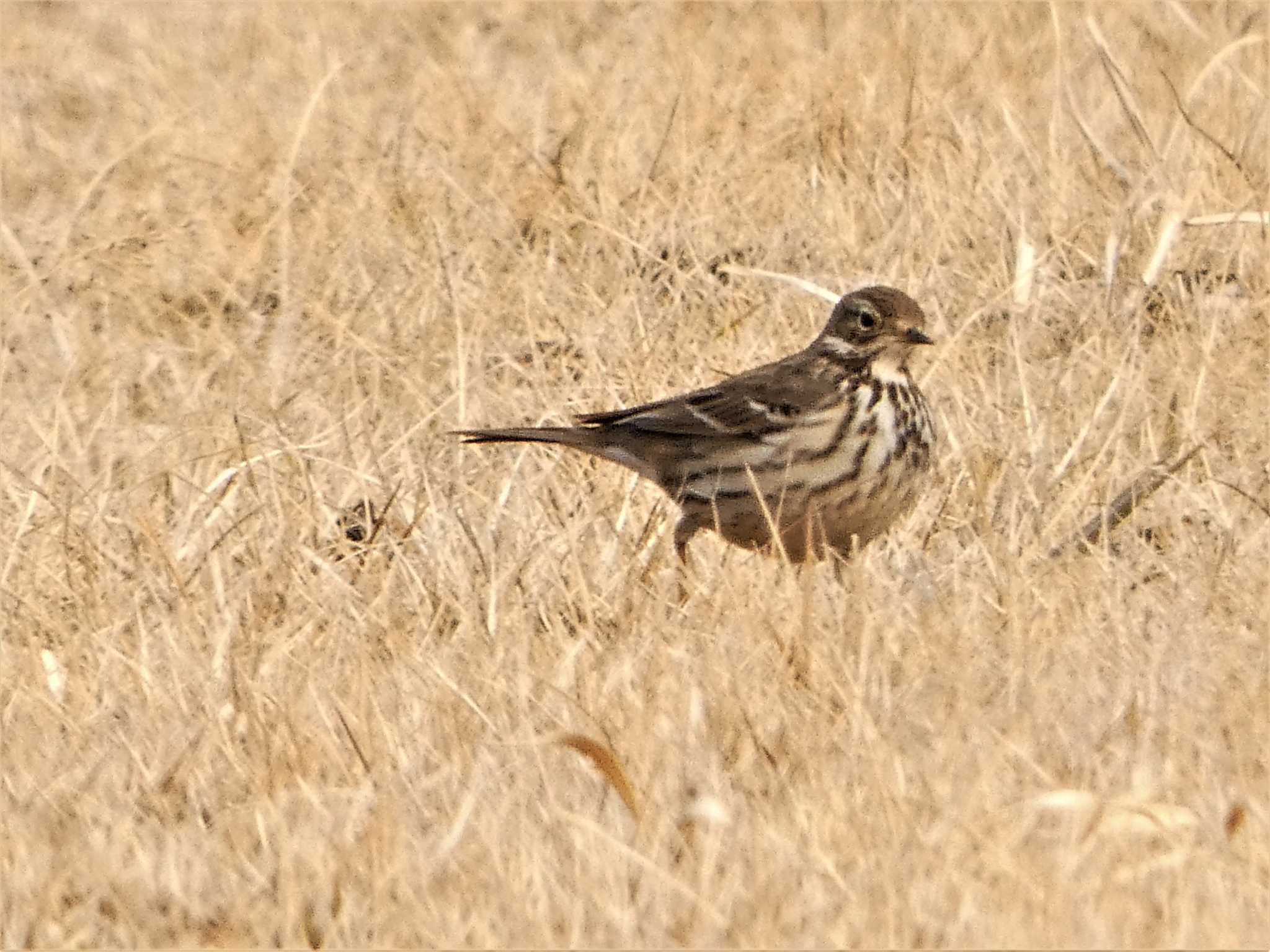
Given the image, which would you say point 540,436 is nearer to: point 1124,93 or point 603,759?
point 603,759

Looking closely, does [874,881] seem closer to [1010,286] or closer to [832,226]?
[1010,286]

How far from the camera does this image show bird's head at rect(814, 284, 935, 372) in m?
6.19

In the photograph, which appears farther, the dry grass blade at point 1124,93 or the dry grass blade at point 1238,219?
the dry grass blade at point 1124,93

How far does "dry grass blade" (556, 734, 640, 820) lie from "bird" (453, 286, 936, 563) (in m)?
1.43

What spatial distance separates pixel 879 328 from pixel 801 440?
15.9 inches

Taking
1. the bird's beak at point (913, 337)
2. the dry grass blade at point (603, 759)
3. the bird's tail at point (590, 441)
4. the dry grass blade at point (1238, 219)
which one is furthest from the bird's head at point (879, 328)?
the dry grass blade at point (603, 759)

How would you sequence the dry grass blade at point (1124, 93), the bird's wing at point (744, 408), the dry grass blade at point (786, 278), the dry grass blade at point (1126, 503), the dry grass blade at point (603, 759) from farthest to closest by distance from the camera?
the dry grass blade at point (1124, 93) → the dry grass blade at point (786, 278) → the bird's wing at point (744, 408) → the dry grass blade at point (1126, 503) → the dry grass blade at point (603, 759)

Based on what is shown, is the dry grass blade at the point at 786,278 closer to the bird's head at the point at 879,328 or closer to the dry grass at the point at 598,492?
the dry grass at the point at 598,492

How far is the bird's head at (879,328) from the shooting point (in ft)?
20.3

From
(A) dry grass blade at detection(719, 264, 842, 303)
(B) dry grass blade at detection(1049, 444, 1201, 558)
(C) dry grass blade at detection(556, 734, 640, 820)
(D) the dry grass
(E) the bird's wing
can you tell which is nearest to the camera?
(D) the dry grass

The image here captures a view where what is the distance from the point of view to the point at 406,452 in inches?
250

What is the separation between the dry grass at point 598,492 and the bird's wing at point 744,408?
0.23 m

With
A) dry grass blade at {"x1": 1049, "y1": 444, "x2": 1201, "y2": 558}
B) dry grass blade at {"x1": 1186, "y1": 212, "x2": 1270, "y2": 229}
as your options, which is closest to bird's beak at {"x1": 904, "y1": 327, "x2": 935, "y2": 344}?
dry grass blade at {"x1": 1049, "y1": 444, "x2": 1201, "y2": 558}

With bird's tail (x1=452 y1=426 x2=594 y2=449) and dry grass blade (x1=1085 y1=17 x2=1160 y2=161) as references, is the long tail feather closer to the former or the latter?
bird's tail (x1=452 y1=426 x2=594 y2=449)
